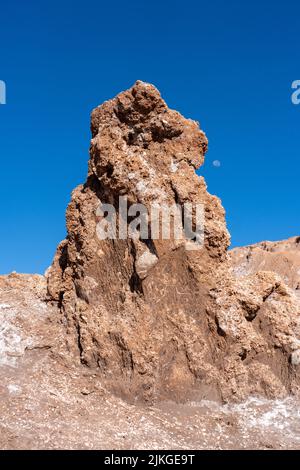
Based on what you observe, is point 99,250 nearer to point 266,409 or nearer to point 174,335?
point 174,335

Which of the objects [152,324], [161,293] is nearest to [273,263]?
[161,293]

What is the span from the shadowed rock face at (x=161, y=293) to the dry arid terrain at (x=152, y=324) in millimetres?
31

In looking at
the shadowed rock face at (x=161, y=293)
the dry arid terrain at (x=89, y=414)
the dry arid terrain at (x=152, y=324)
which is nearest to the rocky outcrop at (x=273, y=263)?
the shadowed rock face at (x=161, y=293)

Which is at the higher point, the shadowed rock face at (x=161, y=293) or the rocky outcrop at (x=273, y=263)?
the rocky outcrop at (x=273, y=263)

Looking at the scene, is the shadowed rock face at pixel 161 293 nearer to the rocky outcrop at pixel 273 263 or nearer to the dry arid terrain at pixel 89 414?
the dry arid terrain at pixel 89 414

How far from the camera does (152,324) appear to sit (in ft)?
45.2

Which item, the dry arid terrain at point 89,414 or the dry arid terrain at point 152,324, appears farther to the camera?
the dry arid terrain at point 152,324

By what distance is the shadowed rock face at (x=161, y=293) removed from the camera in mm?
13438

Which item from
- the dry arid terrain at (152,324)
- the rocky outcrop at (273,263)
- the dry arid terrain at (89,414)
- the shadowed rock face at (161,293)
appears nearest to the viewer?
the dry arid terrain at (89,414)

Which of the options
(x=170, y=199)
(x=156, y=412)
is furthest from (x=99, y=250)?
(x=156, y=412)

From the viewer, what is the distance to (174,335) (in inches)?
538

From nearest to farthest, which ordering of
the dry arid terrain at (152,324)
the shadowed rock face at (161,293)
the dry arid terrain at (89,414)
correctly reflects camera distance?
the dry arid terrain at (89,414) → the dry arid terrain at (152,324) → the shadowed rock face at (161,293)

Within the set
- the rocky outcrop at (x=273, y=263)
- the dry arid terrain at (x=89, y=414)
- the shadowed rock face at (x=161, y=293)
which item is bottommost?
the dry arid terrain at (x=89, y=414)

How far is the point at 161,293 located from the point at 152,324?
0.90 meters
